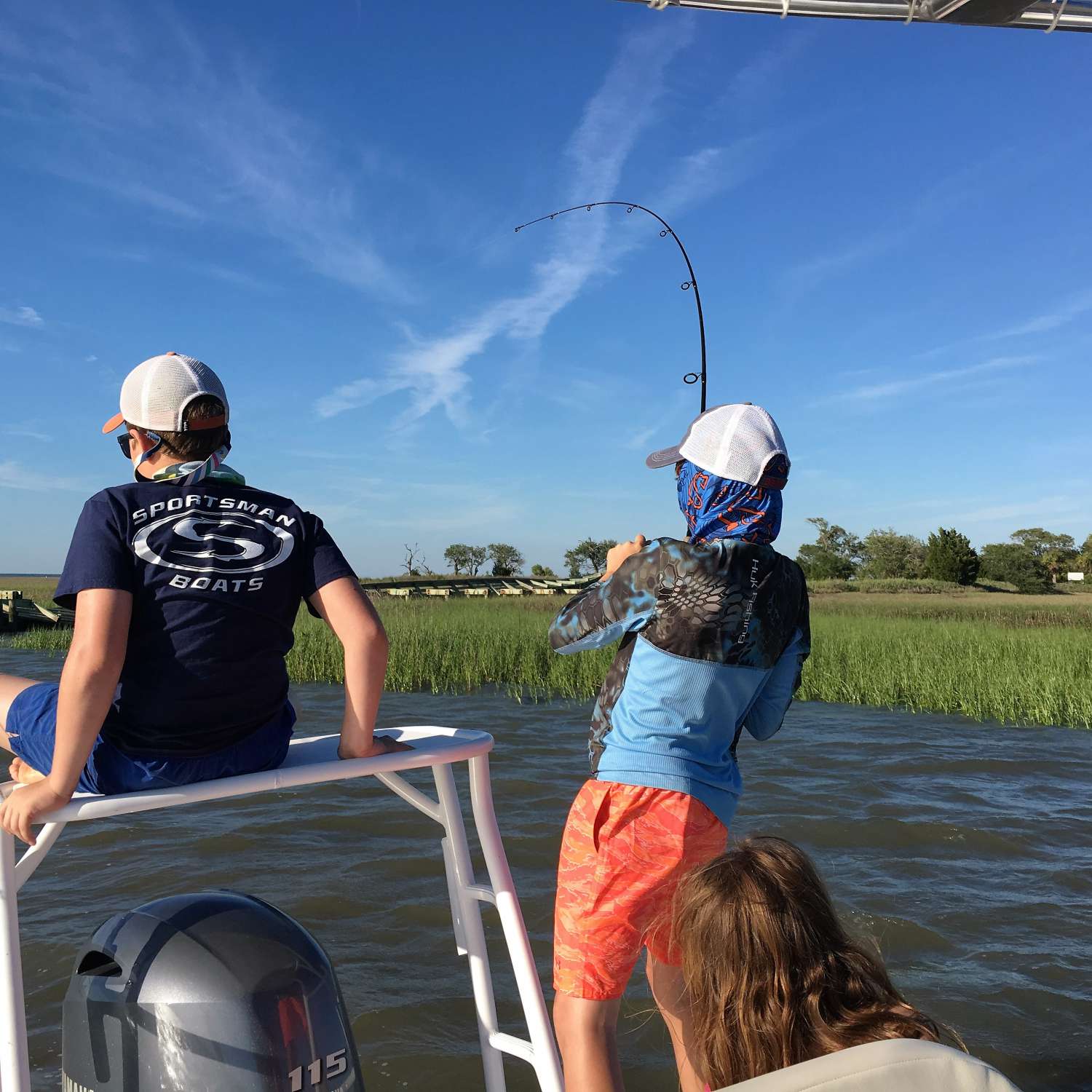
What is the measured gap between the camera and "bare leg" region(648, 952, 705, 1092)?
77.9 inches

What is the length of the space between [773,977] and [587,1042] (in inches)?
29.5

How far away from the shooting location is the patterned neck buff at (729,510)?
207 cm

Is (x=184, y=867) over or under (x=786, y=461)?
under

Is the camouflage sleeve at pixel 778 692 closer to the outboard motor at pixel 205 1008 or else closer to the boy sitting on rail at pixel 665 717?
the boy sitting on rail at pixel 665 717

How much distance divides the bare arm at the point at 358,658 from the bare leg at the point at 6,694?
59 cm

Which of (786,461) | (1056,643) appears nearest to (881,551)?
(1056,643)

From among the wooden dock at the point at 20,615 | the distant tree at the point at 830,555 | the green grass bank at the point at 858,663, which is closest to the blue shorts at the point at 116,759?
the green grass bank at the point at 858,663

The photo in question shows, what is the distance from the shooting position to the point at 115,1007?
158cm

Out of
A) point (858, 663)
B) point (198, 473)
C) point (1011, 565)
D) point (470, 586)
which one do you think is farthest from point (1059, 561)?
point (198, 473)

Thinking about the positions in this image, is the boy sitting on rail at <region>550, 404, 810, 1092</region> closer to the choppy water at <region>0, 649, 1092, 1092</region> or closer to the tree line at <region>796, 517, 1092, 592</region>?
the choppy water at <region>0, 649, 1092, 1092</region>

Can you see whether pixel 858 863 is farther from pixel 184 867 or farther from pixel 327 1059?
pixel 327 1059

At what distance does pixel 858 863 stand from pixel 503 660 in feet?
24.5

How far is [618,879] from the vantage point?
1.91 m

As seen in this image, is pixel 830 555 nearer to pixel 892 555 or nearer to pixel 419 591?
pixel 892 555
